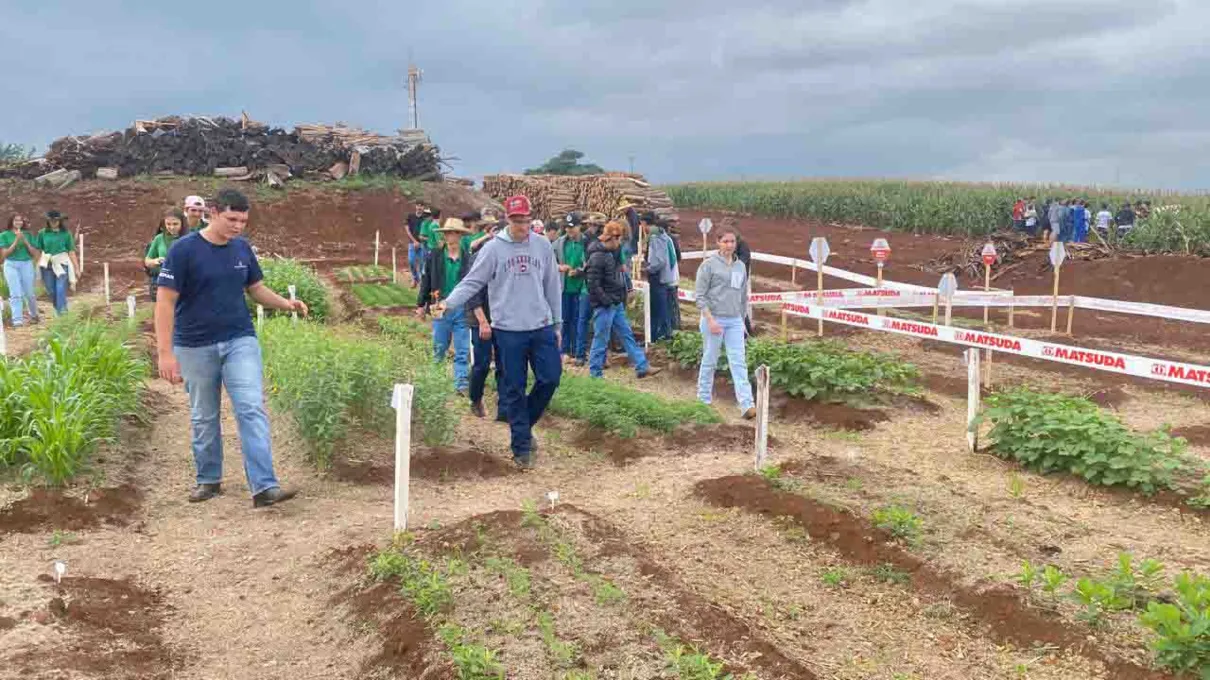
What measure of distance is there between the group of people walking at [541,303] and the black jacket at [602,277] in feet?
0.04

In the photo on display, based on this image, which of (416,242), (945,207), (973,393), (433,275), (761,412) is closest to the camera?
(761,412)

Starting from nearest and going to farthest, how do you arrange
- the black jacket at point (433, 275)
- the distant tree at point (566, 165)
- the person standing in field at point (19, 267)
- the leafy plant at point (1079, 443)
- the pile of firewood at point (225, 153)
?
the leafy plant at point (1079, 443), the black jacket at point (433, 275), the person standing in field at point (19, 267), the pile of firewood at point (225, 153), the distant tree at point (566, 165)

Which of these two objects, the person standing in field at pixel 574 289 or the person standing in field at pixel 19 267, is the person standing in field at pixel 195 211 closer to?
the person standing in field at pixel 574 289

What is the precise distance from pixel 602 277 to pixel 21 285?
873cm

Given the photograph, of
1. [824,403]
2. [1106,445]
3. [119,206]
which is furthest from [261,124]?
[1106,445]

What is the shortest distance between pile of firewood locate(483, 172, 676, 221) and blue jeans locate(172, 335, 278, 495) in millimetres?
17665

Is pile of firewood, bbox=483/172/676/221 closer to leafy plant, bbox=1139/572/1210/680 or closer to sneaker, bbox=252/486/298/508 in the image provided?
sneaker, bbox=252/486/298/508

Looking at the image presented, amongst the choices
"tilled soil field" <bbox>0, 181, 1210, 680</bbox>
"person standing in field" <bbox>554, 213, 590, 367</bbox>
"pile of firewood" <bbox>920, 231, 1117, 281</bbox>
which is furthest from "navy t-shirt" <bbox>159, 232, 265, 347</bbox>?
"pile of firewood" <bbox>920, 231, 1117, 281</bbox>

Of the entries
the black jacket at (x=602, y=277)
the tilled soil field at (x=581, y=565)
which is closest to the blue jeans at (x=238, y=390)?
the tilled soil field at (x=581, y=565)

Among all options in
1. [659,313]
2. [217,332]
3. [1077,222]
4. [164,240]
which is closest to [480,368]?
[217,332]

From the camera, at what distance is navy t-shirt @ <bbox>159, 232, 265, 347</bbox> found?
6258 mm

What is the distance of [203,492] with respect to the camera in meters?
6.75

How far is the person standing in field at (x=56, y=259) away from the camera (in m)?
14.4

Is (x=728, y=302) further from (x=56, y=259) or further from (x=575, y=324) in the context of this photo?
(x=56, y=259)
